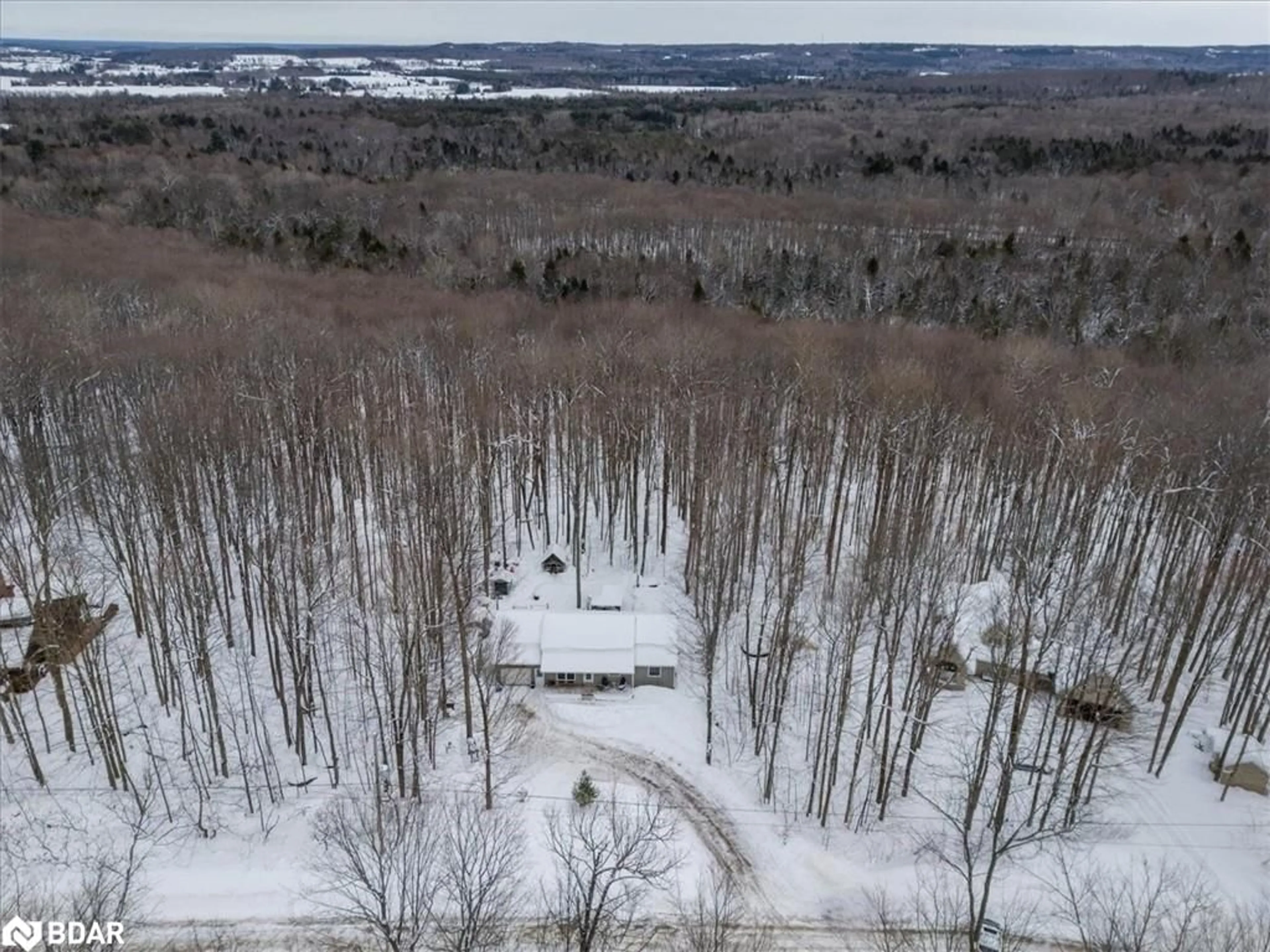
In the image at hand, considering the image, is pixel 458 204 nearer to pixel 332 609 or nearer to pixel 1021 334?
pixel 1021 334

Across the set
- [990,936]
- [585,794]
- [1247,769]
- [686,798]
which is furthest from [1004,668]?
[585,794]

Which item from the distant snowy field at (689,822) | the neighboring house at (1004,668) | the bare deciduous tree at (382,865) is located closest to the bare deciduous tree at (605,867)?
the distant snowy field at (689,822)

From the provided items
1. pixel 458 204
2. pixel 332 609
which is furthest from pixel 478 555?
pixel 458 204

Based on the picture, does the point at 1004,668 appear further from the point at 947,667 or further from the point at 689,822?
the point at 689,822

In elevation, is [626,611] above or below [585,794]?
below

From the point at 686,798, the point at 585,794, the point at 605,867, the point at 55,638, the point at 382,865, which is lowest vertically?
the point at 686,798

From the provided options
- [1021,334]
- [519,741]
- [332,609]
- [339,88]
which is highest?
[339,88]

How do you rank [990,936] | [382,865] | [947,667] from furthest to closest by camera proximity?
1. [947,667]
2. [990,936]
3. [382,865]
